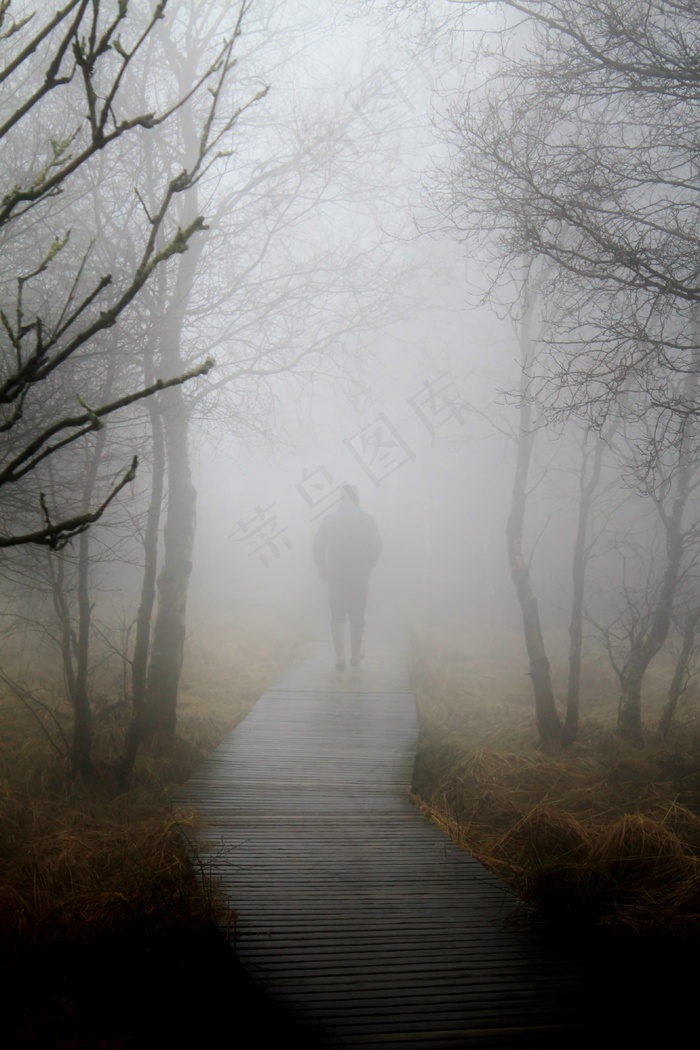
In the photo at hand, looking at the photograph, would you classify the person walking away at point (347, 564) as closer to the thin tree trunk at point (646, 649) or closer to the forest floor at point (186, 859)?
the forest floor at point (186, 859)

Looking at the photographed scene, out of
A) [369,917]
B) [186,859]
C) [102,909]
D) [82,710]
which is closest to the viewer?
[102,909]

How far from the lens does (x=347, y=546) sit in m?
10.8

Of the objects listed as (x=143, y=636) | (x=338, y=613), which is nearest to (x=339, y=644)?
(x=338, y=613)

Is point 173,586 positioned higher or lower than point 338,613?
higher

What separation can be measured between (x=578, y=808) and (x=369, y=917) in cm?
245

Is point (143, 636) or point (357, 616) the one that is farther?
point (357, 616)

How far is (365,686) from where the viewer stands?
9852 mm

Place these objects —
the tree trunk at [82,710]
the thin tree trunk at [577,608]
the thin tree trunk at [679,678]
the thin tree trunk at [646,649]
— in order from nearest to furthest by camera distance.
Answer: the tree trunk at [82,710]
the thin tree trunk at [679,678]
the thin tree trunk at [646,649]
the thin tree trunk at [577,608]

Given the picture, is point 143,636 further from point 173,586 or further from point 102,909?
point 102,909

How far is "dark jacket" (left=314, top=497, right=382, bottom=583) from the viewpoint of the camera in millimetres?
10812

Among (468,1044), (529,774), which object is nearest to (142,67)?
(529,774)

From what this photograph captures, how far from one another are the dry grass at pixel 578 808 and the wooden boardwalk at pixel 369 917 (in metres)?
0.27

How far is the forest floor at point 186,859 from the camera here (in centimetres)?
257

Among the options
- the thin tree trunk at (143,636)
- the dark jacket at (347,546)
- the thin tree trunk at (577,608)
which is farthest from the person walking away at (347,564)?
the thin tree trunk at (143,636)
